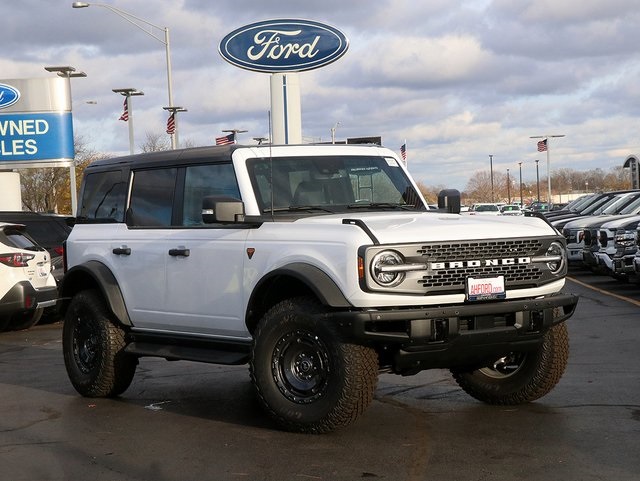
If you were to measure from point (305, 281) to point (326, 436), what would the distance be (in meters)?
1.08

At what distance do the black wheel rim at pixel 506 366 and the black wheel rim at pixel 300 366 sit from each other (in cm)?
165

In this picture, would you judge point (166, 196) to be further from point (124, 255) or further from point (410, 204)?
point (410, 204)

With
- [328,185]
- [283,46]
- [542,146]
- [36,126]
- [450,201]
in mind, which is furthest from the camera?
[542,146]

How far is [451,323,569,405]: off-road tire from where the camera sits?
737 centimetres

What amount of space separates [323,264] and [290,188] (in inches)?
52.2

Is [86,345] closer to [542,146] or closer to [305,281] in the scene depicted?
[305,281]

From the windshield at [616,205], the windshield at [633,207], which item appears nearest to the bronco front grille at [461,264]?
the windshield at [633,207]

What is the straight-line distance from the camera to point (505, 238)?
265 inches

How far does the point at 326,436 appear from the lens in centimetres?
670

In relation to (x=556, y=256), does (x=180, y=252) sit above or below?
above

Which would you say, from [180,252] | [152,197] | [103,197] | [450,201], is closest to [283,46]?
[103,197]

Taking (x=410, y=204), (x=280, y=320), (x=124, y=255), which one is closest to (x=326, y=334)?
(x=280, y=320)

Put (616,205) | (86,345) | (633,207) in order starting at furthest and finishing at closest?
(616,205), (633,207), (86,345)

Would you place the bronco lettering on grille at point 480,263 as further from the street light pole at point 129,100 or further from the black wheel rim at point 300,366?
the street light pole at point 129,100
